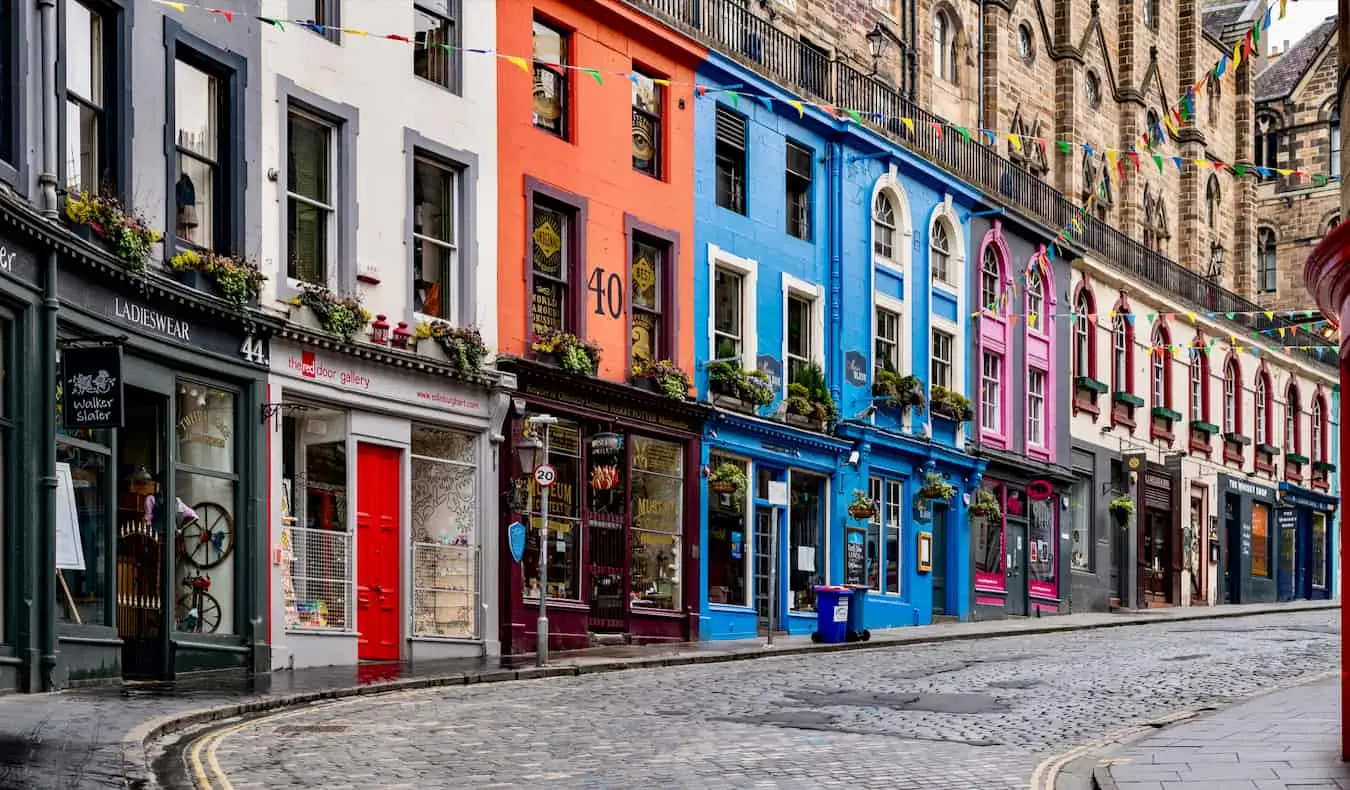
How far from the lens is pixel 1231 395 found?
175 feet

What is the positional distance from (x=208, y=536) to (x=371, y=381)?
3.26 meters

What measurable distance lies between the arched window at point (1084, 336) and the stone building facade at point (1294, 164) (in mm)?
21504

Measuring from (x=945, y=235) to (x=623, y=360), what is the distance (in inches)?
470

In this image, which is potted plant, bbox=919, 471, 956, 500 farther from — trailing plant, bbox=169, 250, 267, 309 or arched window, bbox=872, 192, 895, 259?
trailing plant, bbox=169, 250, 267, 309

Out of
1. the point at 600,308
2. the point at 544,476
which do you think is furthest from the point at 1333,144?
the point at 544,476

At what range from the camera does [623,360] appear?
28656 mm

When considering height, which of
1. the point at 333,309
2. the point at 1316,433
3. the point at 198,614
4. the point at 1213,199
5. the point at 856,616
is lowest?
the point at 856,616

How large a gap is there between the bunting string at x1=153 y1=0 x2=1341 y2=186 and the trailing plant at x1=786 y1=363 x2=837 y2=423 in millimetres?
4284

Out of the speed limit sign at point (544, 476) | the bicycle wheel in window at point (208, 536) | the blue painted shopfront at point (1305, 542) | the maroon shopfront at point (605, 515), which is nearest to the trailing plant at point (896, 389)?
the maroon shopfront at point (605, 515)

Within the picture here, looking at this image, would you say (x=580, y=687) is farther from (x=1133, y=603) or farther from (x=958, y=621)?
(x=1133, y=603)

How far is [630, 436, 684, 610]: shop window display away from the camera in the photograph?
94.8 feet

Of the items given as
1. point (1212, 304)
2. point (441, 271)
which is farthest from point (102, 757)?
point (1212, 304)

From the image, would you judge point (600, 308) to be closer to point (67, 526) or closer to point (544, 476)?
point (544, 476)

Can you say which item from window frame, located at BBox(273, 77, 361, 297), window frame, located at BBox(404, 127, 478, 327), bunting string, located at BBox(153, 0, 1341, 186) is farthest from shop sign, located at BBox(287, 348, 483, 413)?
bunting string, located at BBox(153, 0, 1341, 186)
